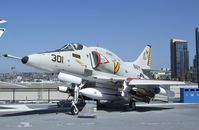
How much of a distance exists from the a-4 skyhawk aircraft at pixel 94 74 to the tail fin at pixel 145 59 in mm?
3622

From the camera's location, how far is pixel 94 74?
17.3m

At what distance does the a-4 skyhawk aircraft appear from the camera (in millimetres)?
15195

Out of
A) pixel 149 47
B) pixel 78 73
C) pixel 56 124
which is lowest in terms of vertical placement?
pixel 56 124

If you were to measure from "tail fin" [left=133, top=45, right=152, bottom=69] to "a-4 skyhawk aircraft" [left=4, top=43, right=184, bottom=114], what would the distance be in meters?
3.62

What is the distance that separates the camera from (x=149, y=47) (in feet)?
82.3

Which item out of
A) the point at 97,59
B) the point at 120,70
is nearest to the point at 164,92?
the point at 120,70

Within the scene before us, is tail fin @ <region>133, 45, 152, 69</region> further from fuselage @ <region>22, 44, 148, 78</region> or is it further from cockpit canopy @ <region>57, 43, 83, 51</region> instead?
cockpit canopy @ <region>57, 43, 83, 51</region>

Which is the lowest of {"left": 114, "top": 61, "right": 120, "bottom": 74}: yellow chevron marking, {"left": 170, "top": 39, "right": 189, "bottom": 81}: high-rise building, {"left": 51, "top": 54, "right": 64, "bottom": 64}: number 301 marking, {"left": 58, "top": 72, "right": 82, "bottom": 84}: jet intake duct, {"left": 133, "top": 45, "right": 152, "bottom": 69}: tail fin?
{"left": 58, "top": 72, "right": 82, "bottom": 84}: jet intake duct

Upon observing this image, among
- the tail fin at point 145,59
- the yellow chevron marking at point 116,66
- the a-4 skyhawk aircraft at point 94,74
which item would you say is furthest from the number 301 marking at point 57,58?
the tail fin at point 145,59


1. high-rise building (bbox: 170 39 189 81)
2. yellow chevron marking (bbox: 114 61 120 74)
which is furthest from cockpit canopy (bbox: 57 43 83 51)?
high-rise building (bbox: 170 39 189 81)

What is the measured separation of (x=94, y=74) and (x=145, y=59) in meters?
7.94

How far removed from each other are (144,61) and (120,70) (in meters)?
5.20

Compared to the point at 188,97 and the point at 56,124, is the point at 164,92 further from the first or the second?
the point at 56,124

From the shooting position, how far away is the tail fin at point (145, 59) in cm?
2369
